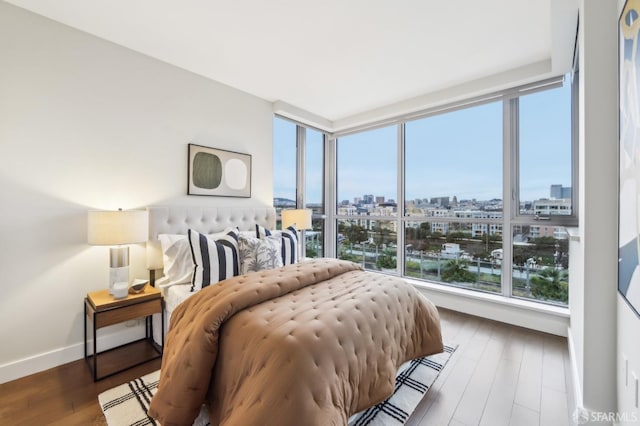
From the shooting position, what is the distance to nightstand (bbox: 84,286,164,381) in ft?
6.32

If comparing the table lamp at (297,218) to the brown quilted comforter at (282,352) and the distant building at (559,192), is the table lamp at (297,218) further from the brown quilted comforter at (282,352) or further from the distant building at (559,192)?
the distant building at (559,192)

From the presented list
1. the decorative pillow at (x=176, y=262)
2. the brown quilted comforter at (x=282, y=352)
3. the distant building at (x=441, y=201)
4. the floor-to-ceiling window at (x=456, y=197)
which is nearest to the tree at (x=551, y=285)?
the floor-to-ceiling window at (x=456, y=197)

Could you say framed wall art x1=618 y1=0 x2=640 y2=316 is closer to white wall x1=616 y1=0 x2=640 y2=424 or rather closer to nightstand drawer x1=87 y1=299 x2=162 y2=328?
white wall x1=616 y1=0 x2=640 y2=424

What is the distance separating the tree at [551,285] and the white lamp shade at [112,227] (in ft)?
12.6

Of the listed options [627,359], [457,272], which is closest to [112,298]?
[627,359]


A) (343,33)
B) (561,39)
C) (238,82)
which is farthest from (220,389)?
(561,39)

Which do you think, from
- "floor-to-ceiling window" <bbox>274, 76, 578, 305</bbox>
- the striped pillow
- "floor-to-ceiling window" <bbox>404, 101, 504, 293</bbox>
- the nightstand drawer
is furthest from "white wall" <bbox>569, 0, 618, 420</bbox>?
the nightstand drawer

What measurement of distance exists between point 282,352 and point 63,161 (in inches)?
90.9

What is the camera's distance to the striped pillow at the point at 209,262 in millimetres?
2148

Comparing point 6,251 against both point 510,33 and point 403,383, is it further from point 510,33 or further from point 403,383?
point 510,33

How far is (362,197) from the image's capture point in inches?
170

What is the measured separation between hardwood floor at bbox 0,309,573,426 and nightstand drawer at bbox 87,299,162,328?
1.27 feet

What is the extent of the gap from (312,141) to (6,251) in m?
3.56

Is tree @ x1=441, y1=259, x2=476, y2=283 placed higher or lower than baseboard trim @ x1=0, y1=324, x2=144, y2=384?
higher
